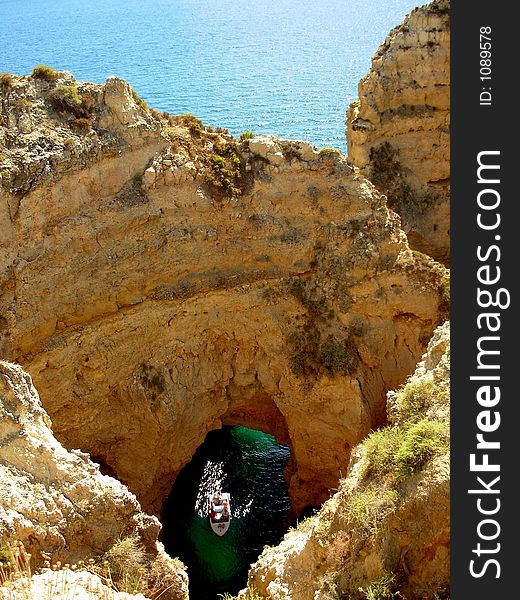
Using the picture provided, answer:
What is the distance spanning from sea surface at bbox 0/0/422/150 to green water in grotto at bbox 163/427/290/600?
28.6m

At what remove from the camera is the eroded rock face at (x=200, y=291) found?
19078mm

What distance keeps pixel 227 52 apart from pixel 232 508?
67940 millimetres

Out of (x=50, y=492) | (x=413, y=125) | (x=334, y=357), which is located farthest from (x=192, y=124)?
(x=50, y=492)

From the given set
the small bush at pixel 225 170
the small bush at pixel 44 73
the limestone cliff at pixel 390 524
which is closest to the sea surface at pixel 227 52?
the small bush at pixel 225 170

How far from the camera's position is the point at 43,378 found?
18.8 metres

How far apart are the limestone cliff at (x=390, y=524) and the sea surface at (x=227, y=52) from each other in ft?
130

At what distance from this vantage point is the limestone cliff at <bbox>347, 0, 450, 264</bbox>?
28438mm

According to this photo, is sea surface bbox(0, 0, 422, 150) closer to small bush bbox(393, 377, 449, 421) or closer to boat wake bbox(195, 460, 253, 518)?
boat wake bbox(195, 460, 253, 518)

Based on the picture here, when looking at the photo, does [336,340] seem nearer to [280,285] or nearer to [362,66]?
[280,285]

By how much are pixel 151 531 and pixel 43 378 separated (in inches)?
281

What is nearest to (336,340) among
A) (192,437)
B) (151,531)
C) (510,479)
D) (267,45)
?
(192,437)

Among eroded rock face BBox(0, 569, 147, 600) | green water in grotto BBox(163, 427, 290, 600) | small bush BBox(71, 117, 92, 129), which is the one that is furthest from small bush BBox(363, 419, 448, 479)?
small bush BBox(71, 117, 92, 129)

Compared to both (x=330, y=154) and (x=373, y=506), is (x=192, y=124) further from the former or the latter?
(x=373, y=506)

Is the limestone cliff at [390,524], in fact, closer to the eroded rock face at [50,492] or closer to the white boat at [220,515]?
the eroded rock face at [50,492]
